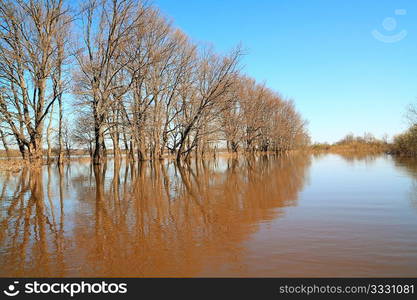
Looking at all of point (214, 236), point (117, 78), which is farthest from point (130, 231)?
point (117, 78)

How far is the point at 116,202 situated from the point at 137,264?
494 centimetres

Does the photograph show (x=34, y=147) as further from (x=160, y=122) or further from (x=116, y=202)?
(x=116, y=202)

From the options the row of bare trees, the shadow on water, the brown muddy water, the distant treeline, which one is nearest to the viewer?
the brown muddy water

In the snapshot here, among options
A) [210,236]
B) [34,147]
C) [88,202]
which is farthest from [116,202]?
[34,147]

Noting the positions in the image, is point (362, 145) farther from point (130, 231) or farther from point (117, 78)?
point (130, 231)

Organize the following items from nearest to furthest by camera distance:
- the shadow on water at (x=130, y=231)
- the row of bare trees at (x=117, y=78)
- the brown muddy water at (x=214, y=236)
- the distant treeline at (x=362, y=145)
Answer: the brown muddy water at (x=214, y=236) → the shadow on water at (x=130, y=231) → the row of bare trees at (x=117, y=78) → the distant treeline at (x=362, y=145)

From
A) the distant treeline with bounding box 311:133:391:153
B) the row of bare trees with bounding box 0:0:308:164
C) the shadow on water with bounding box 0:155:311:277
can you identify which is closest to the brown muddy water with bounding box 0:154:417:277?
the shadow on water with bounding box 0:155:311:277

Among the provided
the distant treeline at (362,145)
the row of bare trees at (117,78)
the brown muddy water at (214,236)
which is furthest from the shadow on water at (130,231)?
the distant treeline at (362,145)

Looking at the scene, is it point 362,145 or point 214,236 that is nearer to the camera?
point 214,236

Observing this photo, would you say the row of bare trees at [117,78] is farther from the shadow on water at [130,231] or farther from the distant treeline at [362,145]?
the distant treeline at [362,145]

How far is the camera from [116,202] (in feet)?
27.7

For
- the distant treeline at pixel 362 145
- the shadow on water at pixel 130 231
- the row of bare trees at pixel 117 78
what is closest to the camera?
the shadow on water at pixel 130 231

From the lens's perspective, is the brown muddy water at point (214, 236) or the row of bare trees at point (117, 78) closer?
the brown muddy water at point (214, 236)

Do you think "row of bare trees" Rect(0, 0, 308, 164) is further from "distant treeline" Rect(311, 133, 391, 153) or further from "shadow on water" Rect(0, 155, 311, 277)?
"distant treeline" Rect(311, 133, 391, 153)
